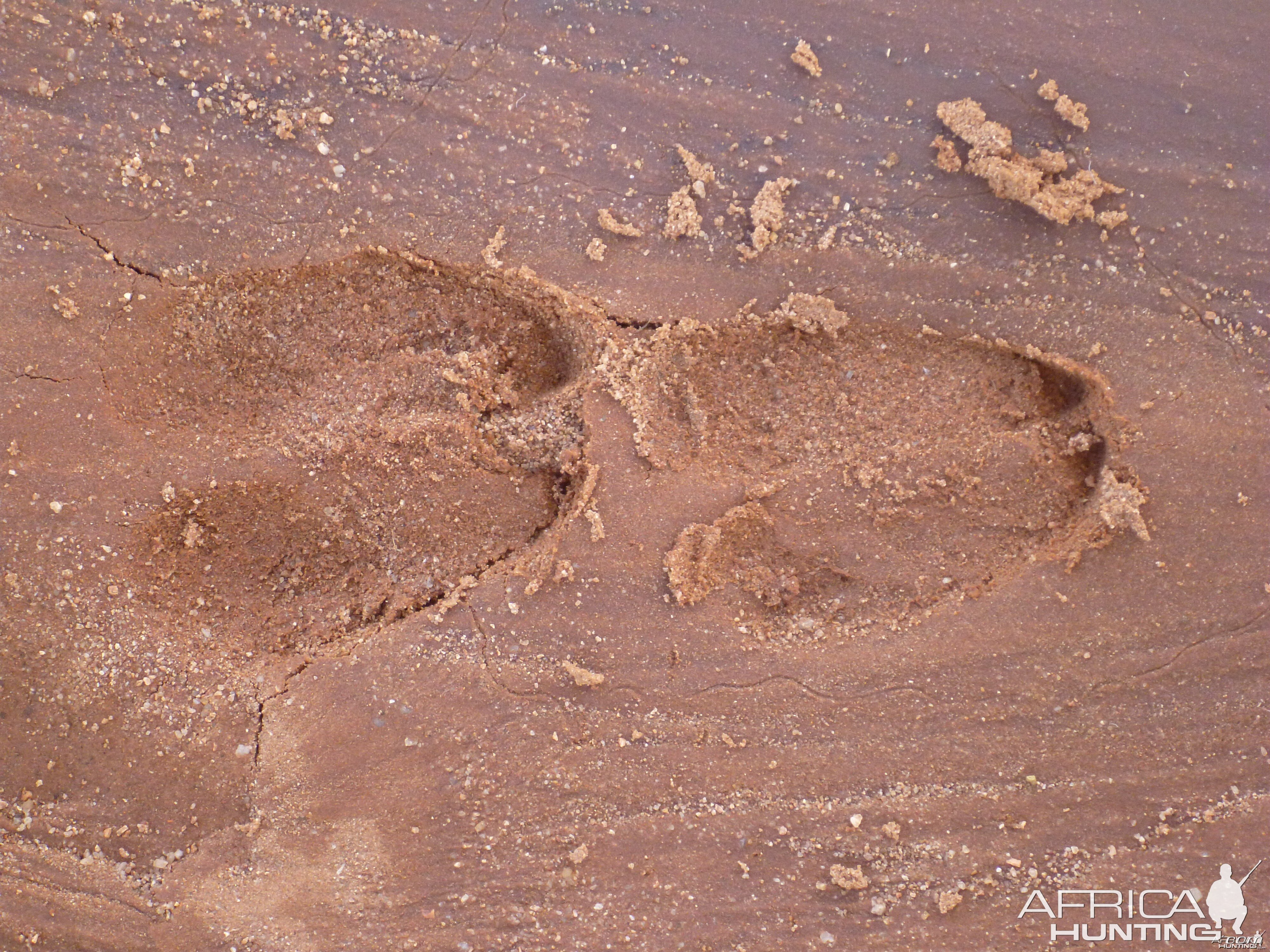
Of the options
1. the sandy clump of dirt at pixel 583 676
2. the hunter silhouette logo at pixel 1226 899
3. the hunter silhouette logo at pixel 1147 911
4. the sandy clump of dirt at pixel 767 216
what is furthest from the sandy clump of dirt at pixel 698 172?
the hunter silhouette logo at pixel 1226 899

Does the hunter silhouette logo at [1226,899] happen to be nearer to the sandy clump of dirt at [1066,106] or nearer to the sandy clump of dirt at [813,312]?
the sandy clump of dirt at [813,312]

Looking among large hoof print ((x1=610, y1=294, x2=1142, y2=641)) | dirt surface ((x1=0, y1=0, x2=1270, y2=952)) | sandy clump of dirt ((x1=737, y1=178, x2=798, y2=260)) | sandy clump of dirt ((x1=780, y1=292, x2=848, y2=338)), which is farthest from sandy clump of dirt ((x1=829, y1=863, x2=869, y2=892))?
sandy clump of dirt ((x1=737, y1=178, x2=798, y2=260))

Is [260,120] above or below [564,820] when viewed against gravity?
above

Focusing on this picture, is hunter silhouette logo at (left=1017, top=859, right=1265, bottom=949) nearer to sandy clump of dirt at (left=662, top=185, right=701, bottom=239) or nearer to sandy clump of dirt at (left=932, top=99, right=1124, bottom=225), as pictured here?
sandy clump of dirt at (left=932, top=99, right=1124, bottom=225)

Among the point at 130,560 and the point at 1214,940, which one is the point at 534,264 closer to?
the point at 130,560

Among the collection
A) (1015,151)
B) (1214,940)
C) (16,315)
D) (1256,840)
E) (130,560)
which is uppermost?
(1015,151)

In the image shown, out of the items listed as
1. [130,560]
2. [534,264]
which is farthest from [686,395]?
[130,560]

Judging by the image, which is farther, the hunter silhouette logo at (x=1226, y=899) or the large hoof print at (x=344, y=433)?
the large hoof print at (x=344, y=433)
